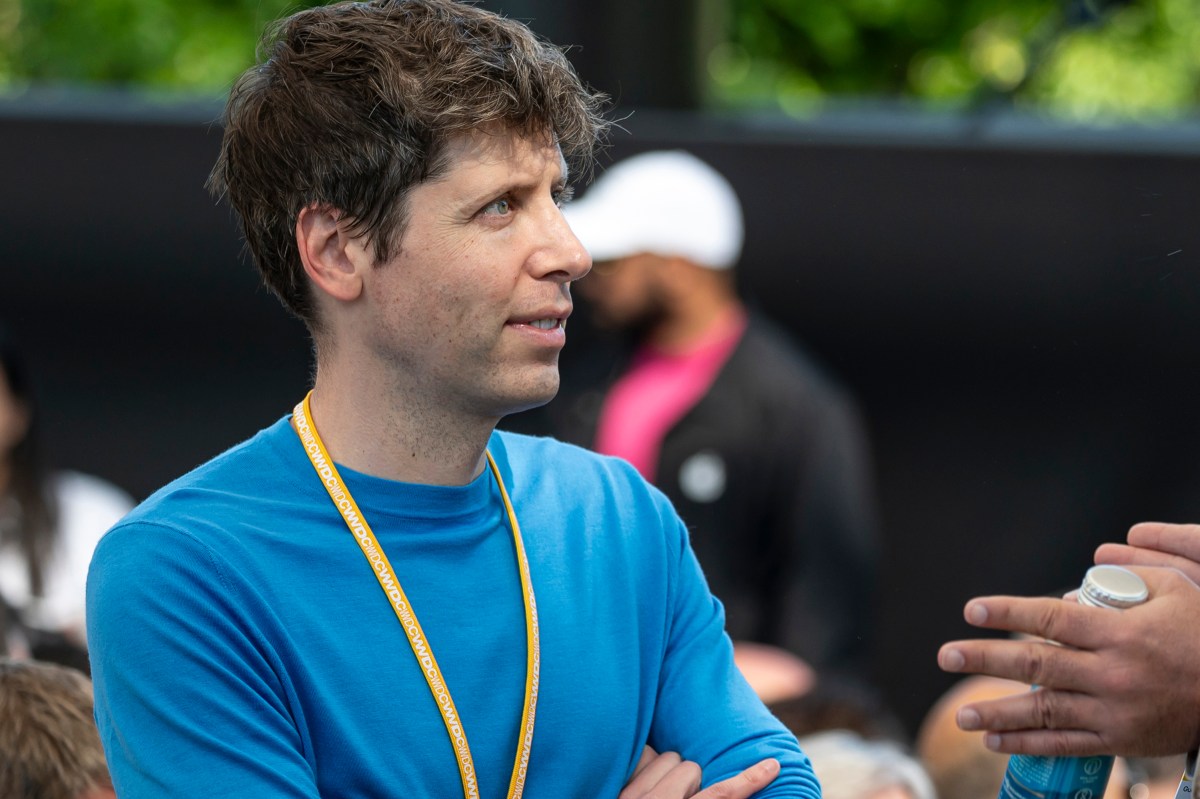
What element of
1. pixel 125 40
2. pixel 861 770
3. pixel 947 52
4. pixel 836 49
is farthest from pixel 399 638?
pixel 947 52

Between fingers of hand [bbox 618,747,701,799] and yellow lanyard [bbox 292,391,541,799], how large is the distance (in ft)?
0.45

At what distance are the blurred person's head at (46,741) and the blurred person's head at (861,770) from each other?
1055 mm

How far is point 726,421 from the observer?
443cm

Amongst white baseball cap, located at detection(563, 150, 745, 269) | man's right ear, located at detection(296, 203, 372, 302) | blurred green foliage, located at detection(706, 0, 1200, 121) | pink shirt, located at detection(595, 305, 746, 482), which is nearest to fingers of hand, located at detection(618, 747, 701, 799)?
man's right ear, located at detection(296, 203, 372, 302)

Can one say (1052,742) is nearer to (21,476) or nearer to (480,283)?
(480,283)

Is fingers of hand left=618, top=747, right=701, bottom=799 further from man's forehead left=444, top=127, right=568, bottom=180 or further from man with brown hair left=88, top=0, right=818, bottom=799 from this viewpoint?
man's forehead left=444, top=127, right=568, bottom=180

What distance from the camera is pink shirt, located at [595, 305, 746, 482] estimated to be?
441cm

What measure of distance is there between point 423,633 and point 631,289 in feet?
10.4

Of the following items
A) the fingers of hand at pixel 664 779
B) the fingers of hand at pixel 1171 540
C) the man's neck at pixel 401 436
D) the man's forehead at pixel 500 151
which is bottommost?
the fingers of hand at pixel 664 779

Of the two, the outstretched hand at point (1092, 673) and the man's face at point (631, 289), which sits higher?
the outstretched hand at point (1092, 673)

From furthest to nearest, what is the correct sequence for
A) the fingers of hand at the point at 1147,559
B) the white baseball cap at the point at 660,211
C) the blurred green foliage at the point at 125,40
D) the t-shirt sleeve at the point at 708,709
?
the blurred green foliage at the point at 125,40, the white baseball cap at the point at 660,211, the fingers of hand at the point at 1147,559, the t-shirt sleeve at the point at 708,709

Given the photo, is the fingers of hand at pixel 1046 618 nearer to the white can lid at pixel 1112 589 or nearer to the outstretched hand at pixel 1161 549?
the white can lid at pixel 1112 589

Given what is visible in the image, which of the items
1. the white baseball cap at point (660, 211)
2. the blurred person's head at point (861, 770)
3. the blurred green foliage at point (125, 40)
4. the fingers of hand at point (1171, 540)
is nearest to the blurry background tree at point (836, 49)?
the blurred green foliage at point (125, 40)

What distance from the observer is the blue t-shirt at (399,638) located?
4.72 feet
